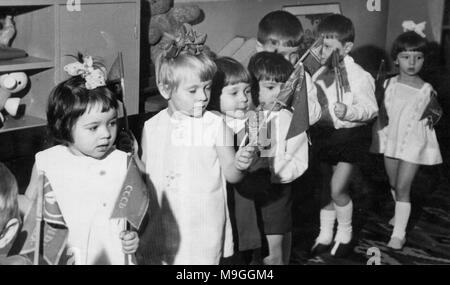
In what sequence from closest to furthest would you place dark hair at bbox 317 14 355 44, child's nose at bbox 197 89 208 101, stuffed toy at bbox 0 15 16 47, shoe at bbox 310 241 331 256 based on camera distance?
child's nose at bbox 197 89 208 101 → stuffed toy at bbox 0 15 16 47 → dark hair at bbox 317 14 355 44 → shoe at bbox 310 241 331 256

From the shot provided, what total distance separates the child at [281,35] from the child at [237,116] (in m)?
0.12

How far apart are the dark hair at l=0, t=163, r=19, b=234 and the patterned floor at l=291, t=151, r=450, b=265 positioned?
0.72 m

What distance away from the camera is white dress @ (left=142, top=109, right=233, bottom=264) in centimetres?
138

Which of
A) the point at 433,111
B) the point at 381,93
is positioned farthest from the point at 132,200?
the point at 433,111

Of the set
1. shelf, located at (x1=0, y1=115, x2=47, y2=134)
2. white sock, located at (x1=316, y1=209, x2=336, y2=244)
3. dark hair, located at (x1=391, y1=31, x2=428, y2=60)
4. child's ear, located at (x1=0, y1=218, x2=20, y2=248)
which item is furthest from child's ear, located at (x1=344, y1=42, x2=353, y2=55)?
child's ear, located at (x1=0, y1=218, x2=20, y2=248)

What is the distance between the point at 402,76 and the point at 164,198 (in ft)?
2.32

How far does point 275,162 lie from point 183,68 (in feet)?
1.12

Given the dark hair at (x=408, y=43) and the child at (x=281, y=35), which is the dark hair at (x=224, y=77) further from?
the dark hair at (x=408, y=43)

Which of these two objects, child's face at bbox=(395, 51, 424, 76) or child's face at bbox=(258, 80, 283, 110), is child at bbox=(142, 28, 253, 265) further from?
child's face at bbox=(395, 51, 424, 76)

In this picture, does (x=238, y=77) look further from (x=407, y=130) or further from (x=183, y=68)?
(x=407, y=130)
